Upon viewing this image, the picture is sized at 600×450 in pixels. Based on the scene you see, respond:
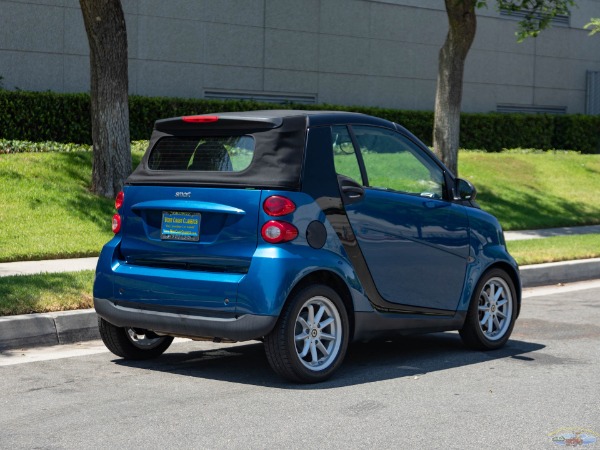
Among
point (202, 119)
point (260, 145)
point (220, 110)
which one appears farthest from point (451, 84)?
point (260, 145)

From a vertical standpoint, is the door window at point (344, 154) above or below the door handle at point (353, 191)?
above

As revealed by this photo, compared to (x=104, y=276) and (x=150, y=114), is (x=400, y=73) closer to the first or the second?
(x=150, y=114)

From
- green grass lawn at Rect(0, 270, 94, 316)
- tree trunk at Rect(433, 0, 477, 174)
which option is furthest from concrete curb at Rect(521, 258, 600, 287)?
tree trunk at Rect(433, 0, 477, 174)

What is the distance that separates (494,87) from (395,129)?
22.5 meters

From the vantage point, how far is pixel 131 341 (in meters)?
7.98

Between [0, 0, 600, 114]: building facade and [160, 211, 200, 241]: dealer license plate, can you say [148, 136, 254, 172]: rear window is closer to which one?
[160, 211, 200, 241]: dealer license plate

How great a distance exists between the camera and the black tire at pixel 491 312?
8.45 meters

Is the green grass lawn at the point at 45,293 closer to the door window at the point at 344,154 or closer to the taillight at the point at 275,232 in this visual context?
the taillight at the point at 275,232

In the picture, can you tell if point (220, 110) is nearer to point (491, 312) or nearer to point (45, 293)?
point (45, 293)

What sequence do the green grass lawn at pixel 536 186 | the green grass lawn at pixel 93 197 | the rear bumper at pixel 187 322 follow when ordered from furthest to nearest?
the green grass lawn at pixel 536 186 → the green grass lawn at pixel 93 197 → the rear bumper at pixel 187 322

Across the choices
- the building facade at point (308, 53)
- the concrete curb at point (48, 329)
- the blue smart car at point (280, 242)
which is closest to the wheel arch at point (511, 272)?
the blue smart car at point (280, 242)

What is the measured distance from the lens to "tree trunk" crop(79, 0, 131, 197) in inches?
574

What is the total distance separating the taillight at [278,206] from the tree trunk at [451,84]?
1245cm

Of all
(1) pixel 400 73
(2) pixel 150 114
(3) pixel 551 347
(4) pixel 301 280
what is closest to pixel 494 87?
(1) pixel 400 73
